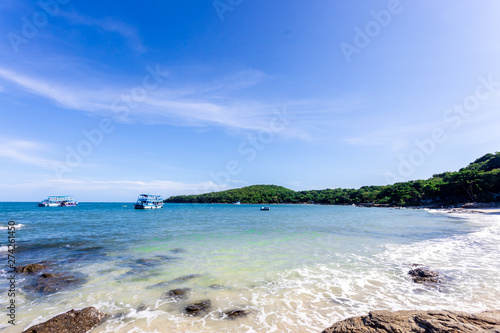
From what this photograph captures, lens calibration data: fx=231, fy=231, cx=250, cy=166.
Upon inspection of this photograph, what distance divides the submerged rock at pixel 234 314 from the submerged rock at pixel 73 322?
3.48m

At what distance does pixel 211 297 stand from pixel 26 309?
5.65m

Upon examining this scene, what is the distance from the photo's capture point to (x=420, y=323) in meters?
4.50

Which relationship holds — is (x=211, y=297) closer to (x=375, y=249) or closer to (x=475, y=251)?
(x=375, y=249)

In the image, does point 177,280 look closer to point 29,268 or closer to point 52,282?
point 52,282

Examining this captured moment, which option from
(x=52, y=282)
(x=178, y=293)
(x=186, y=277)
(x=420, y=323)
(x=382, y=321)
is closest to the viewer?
(x=420, y=323)

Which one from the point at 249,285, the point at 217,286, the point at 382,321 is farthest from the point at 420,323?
the point at 217,286

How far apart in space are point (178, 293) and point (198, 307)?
150 cm

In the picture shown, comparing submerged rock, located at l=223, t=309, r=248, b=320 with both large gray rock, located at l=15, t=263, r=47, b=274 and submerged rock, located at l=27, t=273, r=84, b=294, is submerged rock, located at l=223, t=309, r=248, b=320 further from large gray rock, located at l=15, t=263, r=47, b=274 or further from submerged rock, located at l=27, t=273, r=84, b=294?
large gray rock, located at l=15, t=263, r=47, b=274

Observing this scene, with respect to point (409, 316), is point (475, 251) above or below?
below

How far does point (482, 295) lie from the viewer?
25.6 feet

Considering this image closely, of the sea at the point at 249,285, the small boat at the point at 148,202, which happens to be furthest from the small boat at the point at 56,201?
the sea at the point at 249,285

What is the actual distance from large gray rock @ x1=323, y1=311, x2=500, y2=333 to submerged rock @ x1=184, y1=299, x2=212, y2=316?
3854 millimetres

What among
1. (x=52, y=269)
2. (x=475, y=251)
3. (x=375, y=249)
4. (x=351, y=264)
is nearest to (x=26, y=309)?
(x=52, y=269)

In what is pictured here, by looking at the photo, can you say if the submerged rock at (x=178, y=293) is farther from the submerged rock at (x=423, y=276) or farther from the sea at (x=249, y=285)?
the submerged rock at (x=423, y=276)
